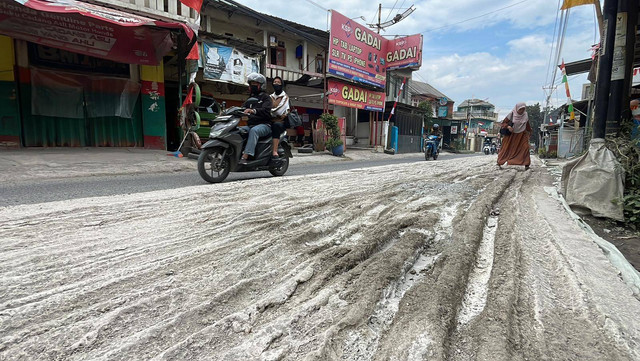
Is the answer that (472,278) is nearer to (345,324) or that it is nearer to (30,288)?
(345,324)

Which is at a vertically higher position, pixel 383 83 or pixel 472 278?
pixel 383 83

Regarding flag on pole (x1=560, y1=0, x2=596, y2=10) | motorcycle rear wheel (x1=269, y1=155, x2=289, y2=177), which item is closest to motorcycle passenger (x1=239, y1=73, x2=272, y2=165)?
motorcycle rear wheel (x1=269, y1=155, x2=289, y2=177)

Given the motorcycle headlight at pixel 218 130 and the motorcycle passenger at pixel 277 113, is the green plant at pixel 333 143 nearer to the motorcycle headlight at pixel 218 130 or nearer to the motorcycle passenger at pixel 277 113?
the motorcycle passenger at pixel 277 113

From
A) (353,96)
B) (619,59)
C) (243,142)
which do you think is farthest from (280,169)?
(353,96)

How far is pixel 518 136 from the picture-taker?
6.88m

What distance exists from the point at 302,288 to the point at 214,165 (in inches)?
141

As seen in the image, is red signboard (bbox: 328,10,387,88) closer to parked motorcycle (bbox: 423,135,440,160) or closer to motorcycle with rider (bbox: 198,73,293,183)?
parked motorcycle (bbox: 423,135,440,160)

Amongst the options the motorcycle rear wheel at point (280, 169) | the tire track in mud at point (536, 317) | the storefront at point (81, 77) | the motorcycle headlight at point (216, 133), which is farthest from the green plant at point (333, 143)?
the tire track in mud at point (536, 317)

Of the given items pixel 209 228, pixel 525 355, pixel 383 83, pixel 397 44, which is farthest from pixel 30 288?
pixel 397 44

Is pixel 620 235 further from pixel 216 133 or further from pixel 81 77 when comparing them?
pixel 81 77

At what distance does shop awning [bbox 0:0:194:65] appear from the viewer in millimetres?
6086

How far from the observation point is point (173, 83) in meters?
11.5

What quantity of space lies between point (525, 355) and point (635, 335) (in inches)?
21.5

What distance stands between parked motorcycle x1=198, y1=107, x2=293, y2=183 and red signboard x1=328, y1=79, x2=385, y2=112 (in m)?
10.1
